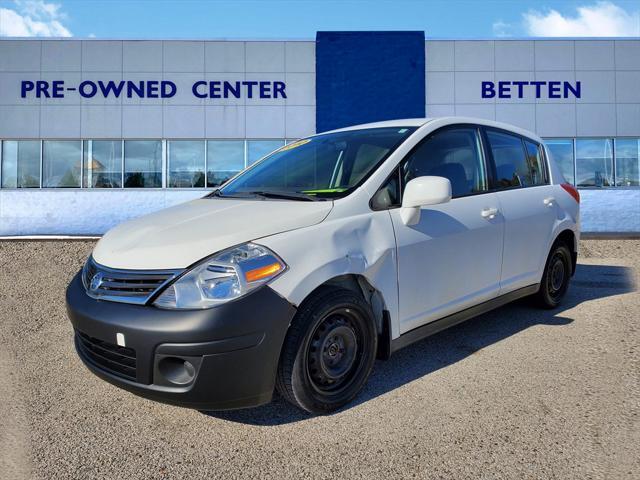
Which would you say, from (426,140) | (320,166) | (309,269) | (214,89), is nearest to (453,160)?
(426,140)

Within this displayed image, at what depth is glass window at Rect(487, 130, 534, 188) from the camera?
155 inches

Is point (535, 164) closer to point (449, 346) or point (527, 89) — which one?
point (449, 346)

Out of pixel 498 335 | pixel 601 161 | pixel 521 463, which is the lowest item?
pixel 521 463

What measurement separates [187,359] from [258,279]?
486mm

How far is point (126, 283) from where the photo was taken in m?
2.39

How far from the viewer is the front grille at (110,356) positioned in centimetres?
231

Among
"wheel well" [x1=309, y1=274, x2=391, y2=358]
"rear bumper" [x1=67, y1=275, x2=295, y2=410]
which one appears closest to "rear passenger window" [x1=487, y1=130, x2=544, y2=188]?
"wheel well" [x1=309, y1=274, x2=391, y2=358]

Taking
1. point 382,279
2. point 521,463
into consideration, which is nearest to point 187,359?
point 382,279

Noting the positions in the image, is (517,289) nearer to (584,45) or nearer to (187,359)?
(187,359)

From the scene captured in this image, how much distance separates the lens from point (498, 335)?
3.92m

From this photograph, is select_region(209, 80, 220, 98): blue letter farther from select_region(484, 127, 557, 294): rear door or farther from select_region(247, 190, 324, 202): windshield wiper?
select_region(247, 190, 324, 202): windshield wiper

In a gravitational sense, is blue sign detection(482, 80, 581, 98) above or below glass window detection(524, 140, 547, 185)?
above

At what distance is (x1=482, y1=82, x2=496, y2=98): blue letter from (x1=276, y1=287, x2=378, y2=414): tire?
42.3ft

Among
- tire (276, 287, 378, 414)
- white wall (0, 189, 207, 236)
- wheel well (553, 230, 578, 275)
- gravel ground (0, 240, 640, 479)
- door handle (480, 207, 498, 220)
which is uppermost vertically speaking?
white wall (0, 189, 207, 236)
